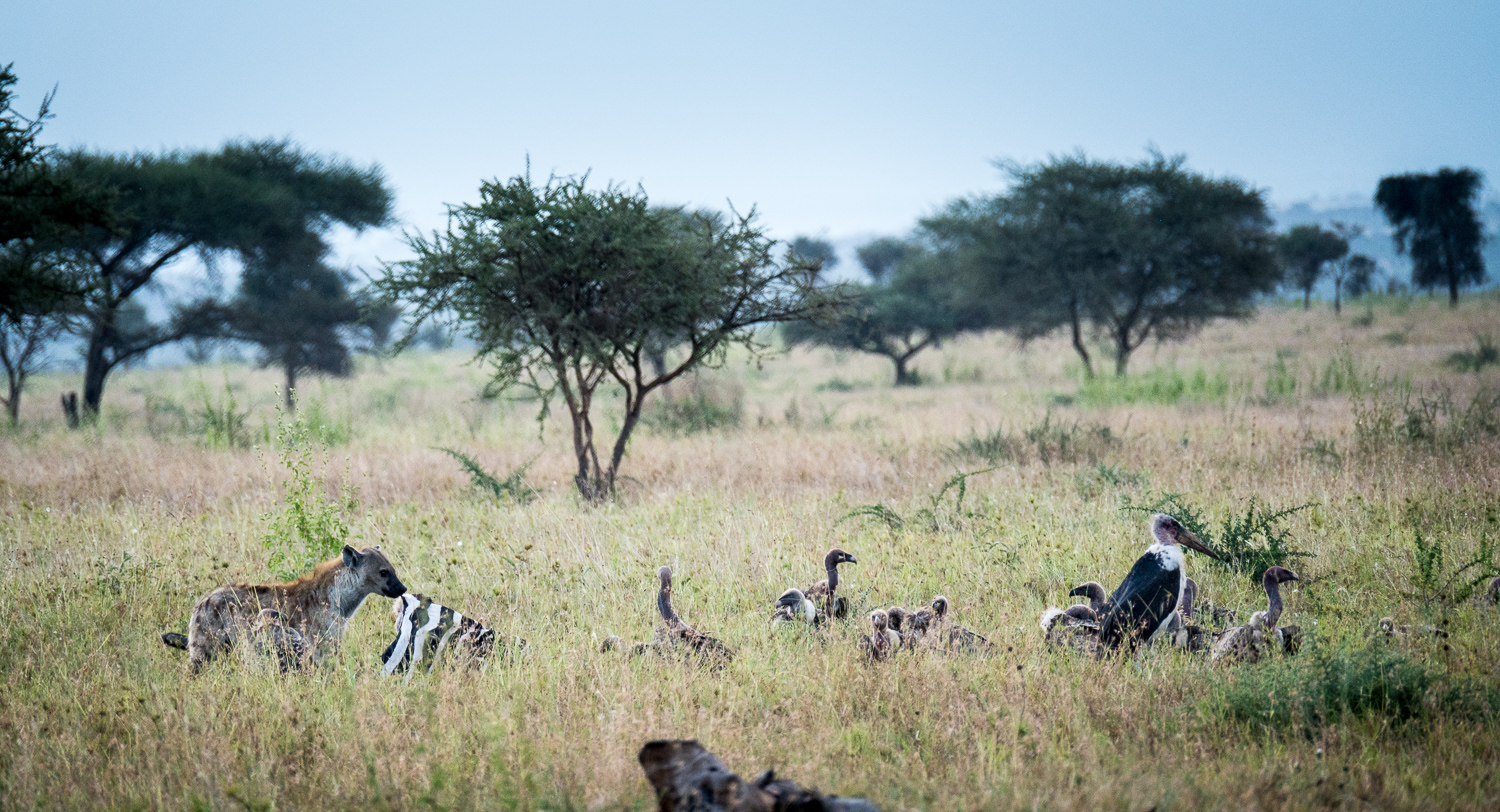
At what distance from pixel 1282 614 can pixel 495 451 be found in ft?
36.0

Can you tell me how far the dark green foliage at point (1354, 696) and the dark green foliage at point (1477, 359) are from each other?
19.4 m

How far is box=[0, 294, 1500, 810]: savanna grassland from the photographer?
3641mm

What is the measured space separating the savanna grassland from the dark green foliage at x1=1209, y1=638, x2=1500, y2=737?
0.02 meters

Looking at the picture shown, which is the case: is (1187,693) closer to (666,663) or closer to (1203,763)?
(1203,763)

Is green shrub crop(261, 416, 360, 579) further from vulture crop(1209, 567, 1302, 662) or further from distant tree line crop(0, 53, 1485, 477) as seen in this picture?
vulture crop(1209, 567, 1302, 662)

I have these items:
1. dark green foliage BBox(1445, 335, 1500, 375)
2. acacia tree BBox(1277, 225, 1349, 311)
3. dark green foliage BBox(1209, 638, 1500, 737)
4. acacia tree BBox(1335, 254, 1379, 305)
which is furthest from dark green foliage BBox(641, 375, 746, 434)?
acacia tree BBox(1335, 254, 1379, 305)

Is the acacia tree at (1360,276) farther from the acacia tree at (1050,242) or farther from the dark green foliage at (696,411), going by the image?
the dark green foliage at (696,411)

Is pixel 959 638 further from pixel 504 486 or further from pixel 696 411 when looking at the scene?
pixel 696 411

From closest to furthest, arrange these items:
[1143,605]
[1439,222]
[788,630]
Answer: [1143,605] → [788,630] → [1439,222]

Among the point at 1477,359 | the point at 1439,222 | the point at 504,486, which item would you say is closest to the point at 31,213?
the point at 504,486

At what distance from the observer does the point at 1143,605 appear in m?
5.09

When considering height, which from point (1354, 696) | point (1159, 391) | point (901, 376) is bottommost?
point (1354, 696)

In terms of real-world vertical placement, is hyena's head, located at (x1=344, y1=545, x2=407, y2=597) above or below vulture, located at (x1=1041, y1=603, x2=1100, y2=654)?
above

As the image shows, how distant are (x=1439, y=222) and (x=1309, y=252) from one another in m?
10.7
